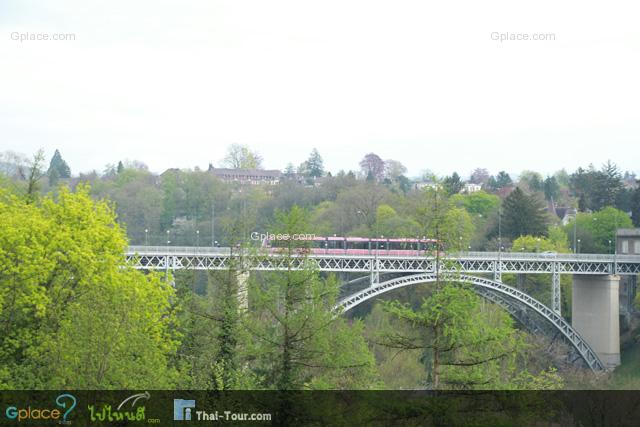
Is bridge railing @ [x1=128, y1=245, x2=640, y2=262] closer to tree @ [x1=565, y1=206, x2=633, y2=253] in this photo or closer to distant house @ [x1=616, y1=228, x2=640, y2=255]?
distant house @ [x1=616, y1=228, x2=640, y2=255]

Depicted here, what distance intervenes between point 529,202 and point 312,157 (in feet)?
271

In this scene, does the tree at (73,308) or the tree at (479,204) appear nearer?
the tree at (73,308)

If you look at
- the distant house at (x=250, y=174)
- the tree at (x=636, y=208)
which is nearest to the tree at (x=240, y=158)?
the distant house at (x=250, y=174)

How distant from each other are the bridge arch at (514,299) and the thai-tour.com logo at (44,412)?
109ft

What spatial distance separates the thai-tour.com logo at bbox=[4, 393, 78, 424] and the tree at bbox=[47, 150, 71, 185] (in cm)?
9014

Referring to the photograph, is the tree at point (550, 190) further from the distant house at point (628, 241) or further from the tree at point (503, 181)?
the distant house at point (628, 241)

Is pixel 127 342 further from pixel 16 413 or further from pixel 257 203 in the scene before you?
pixel 257 203

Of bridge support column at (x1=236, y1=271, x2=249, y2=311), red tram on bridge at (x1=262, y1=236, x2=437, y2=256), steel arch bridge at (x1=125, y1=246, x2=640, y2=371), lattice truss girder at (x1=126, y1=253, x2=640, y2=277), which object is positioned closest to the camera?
bridge support column at (x1=236, y1=271, x2=249, y2=311)

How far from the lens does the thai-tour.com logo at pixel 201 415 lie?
19.1 metres

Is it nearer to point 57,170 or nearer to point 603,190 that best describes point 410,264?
point 603,190

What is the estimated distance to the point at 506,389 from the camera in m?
18.4

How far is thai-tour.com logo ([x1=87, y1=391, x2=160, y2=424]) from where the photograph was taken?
19.6 metres

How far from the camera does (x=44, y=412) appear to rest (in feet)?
64.8

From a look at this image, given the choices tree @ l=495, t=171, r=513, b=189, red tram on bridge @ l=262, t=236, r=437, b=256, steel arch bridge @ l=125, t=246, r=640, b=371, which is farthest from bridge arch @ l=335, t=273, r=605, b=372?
tree @ l=495, t=171, r=513, b=189
